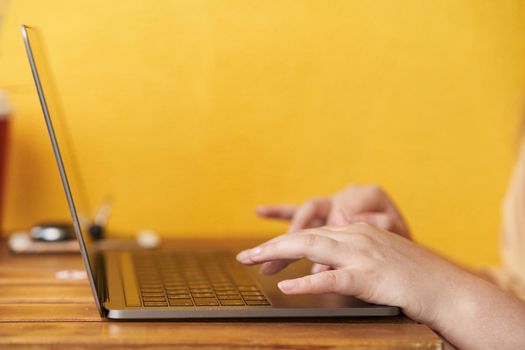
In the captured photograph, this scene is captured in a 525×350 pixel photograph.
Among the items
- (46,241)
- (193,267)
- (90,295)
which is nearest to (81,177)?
(46,241)

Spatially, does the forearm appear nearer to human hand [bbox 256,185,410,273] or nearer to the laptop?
the laptop

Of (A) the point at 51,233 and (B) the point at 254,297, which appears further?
(A) the point at 51,233

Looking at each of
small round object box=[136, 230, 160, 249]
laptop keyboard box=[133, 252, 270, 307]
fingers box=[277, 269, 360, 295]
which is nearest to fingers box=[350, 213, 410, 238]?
laptop keyboard box=[133, 252, 270, 307]

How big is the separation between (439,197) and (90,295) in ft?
3.16

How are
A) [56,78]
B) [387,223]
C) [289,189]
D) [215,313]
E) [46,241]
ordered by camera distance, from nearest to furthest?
[215,313] < [387,223] < [46,241] < [56,78] < [289,189]

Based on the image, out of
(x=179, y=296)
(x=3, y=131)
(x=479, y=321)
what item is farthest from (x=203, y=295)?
(x=3, y=131)

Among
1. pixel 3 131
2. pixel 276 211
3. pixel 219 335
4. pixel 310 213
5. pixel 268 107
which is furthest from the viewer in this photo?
pixel 268 107

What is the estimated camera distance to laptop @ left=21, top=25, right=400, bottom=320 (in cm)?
72

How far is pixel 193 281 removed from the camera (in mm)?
900

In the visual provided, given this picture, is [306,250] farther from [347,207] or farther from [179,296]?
[347,207]

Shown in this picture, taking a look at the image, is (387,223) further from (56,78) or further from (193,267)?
(56,78)

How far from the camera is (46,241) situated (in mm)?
1229

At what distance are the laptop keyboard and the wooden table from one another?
0.05m

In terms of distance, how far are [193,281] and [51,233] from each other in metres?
0.43
